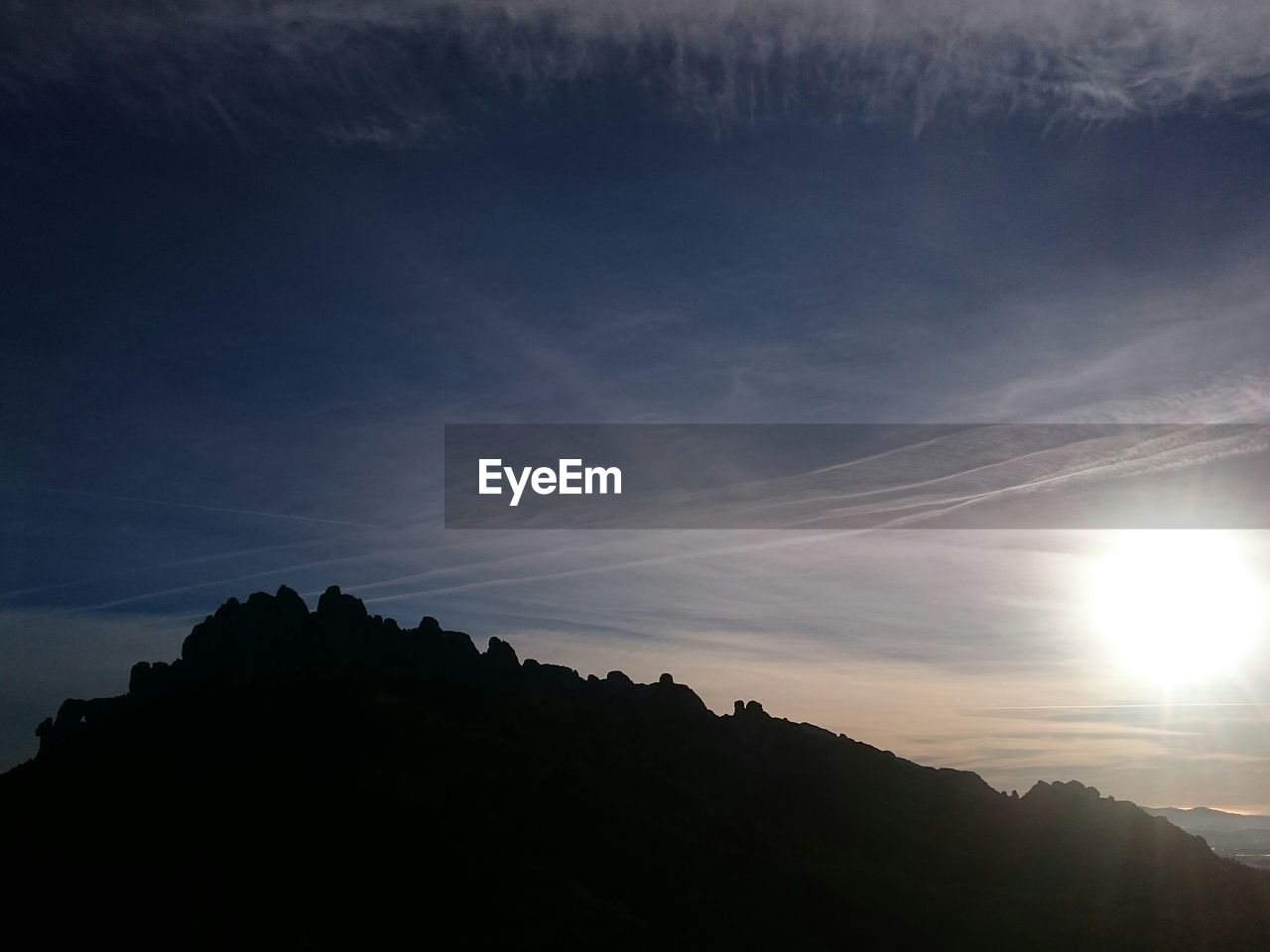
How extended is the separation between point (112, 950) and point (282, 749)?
60132 millimetres

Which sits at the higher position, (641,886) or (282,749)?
(282,749)

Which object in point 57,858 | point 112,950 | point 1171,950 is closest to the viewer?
point 112,950

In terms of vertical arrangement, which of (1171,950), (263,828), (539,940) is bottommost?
(1171,950)

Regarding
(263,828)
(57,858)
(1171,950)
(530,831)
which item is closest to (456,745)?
(530,831)

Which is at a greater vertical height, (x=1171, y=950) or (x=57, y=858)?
(x=57, y=858)

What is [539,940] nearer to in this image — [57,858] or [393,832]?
[393,832]

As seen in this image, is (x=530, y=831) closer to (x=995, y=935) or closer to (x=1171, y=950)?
(x=995, y=935)

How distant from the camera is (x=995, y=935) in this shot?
6644 inches

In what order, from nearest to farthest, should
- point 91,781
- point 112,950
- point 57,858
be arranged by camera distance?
point 112,950, point 57,858, point 91,781

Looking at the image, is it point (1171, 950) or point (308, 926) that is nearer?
point (308, 926)

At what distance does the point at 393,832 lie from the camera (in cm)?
17000

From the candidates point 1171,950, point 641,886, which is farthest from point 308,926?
point 1171,950

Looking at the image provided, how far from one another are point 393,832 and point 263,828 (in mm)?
21932

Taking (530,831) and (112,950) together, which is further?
(530,831)
